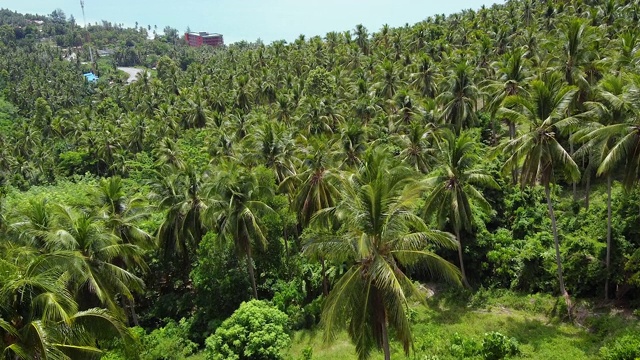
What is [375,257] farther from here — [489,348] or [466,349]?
[489,348]

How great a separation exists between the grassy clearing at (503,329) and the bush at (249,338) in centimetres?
255

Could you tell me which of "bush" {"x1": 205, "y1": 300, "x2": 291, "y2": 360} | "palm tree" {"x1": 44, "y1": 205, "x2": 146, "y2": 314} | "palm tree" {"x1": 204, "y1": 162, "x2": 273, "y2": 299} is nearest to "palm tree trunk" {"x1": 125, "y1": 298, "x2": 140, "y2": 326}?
"palm tree" {"x1": 204, "y1": 162, "x2": 273, "y2": 299}

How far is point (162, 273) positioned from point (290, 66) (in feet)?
207

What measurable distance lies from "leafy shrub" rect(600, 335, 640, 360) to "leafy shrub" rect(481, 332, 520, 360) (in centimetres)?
399

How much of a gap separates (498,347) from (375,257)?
11.5 metres

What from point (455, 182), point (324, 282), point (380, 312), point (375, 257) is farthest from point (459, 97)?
point (380, 312)

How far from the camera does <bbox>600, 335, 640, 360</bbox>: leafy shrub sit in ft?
56.8

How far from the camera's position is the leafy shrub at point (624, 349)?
56.8ft

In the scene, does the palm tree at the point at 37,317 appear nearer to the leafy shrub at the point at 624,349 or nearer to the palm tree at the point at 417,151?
the leafy shrub at the point at 624,349

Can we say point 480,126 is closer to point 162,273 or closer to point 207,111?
point 162,273

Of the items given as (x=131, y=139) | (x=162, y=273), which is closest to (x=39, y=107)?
(x=131, y=139)

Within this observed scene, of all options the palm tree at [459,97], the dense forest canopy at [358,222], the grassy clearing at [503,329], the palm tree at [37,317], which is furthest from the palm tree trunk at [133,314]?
the palm tree at [459,97]

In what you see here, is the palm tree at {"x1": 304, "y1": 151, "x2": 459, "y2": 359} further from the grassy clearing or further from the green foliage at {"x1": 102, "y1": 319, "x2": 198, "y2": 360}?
the green foliage at {"x1": 102, "y1": 319, "x2": 198, "y2": 360}

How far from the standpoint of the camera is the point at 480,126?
170 ft
